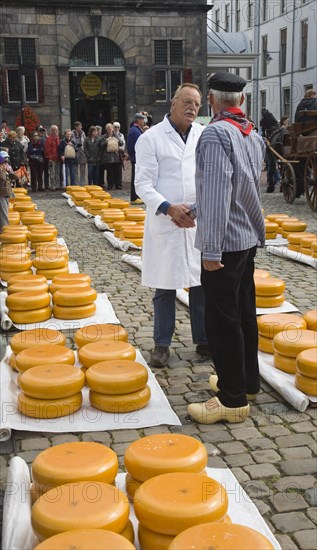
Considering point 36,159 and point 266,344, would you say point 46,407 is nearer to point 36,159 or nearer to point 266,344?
point 266,344

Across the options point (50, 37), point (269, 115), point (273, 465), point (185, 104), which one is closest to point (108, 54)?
point (50, 37)

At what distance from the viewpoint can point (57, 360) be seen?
4023 millimetres

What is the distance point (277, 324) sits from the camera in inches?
182

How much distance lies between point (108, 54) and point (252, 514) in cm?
2628

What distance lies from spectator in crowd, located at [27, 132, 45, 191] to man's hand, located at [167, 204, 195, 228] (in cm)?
1369

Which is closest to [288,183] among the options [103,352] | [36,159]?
[36,159]

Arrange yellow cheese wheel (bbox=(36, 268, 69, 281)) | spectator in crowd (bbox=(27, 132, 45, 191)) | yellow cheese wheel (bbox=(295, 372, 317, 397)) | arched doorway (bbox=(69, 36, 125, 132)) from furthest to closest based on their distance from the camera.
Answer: arched doorway (bbox=(69, 36, 125, 132))
spectator in crowd (bbox=(27, 132, 45, 191))
yellow cheese wheel (bbox=(36, 268, 69, 281))
yellow cheese wheel (bbox=(295, 372, 317, 397))

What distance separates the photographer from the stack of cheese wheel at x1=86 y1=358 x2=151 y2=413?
3.72 m

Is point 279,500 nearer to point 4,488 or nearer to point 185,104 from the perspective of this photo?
point 4,488

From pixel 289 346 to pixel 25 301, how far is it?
2343 millimetres

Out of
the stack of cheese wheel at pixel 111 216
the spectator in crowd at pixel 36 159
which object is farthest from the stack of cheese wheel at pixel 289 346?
the spectator in crowd at pixel 36 159

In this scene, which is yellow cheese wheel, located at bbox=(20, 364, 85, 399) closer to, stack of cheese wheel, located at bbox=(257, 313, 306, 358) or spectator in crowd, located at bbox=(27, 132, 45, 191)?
stack of cheese wheel, located at bbox=(257, 313, 306, 358)

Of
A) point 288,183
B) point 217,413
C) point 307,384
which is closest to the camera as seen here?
point 217,413

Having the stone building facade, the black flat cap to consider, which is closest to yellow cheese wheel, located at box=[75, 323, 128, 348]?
the black flat cap
